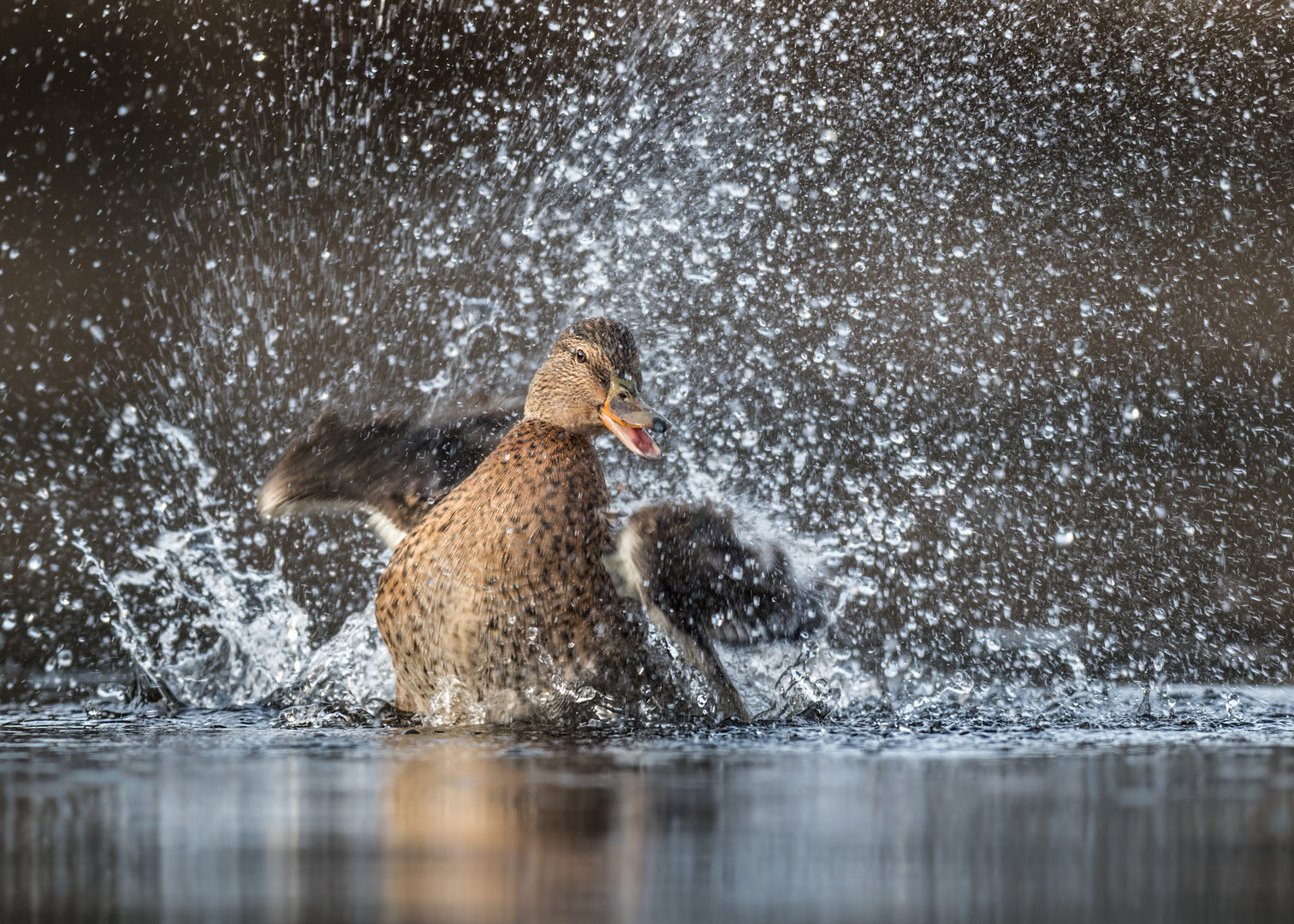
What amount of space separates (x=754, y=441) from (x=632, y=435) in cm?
214

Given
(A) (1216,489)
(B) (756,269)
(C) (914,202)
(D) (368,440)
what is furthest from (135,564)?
(A) (1216,489)

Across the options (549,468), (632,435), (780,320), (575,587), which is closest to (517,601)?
(575,587)

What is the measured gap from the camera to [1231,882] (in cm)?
155

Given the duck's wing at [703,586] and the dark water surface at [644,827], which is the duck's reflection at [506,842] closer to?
the dark water surface at [644,827]

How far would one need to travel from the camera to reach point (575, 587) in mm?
3166

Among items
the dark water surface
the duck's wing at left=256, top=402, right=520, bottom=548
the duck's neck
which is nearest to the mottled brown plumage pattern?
the duck's neck

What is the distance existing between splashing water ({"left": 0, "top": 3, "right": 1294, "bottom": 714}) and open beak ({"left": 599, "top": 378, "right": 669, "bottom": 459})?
0.42 metres

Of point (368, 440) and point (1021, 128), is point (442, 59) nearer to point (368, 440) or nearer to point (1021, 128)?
point (1021, 128)

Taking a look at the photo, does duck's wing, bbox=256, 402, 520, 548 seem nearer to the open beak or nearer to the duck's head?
the duck's head

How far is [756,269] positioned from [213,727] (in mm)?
3929

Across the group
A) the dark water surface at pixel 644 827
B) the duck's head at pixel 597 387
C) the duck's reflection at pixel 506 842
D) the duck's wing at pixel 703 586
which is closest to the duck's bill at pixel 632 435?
the duck's head at pixel 597 387

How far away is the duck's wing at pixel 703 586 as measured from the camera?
320 cm

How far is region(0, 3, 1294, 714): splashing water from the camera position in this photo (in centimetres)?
475

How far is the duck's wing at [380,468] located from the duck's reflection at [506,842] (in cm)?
159
